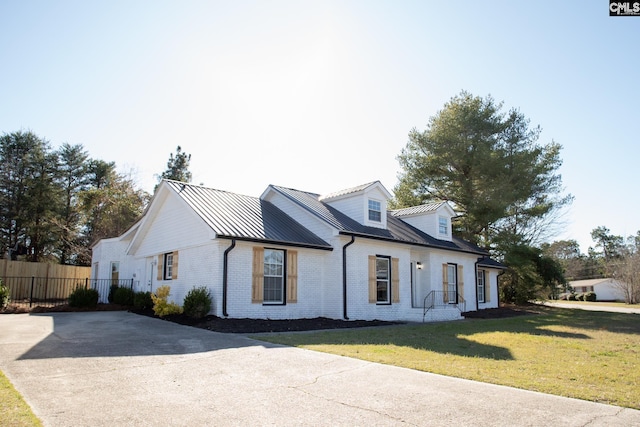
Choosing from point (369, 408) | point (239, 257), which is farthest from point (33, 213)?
point (369, 408)

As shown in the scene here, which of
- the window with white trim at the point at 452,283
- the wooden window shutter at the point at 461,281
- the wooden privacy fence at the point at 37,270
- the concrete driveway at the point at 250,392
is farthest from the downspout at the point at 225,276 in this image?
the wooden privacy fence at the point at 37,270

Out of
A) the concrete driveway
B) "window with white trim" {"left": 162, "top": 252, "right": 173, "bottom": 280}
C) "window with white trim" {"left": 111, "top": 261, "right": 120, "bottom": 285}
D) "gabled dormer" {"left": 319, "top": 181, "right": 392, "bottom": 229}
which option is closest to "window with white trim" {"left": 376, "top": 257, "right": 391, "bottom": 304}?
"gabled dormer" {"left": 319, "top": 181, "right": 392, "bottom": 229}

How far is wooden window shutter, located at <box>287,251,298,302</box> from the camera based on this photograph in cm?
1532

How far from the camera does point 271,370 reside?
6887mm

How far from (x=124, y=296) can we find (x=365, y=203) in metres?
11.2

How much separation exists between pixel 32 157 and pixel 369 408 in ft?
134

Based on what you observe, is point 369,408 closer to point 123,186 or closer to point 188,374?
point 188,374

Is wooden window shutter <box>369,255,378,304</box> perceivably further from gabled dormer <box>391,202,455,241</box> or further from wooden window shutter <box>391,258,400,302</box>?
gabled dormer <box>391,202,455,241</box>

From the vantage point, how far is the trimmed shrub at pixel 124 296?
1861 cm

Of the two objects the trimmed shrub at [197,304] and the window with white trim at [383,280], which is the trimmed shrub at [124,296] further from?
the window with white trim at [383,280]

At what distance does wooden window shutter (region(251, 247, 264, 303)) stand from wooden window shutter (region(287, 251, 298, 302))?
1138mm

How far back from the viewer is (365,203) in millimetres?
18531

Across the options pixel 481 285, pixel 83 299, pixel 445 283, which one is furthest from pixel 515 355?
pixel 481 285

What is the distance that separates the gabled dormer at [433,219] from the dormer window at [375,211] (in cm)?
437
